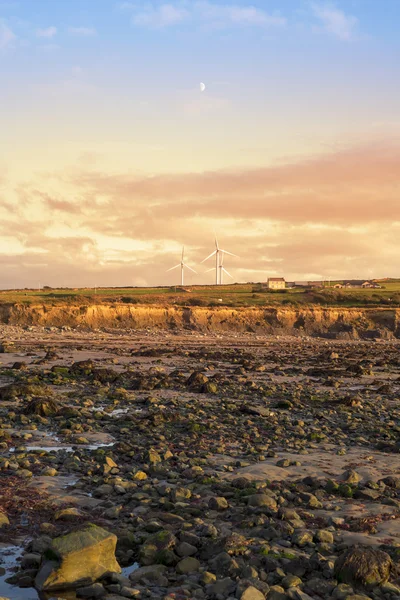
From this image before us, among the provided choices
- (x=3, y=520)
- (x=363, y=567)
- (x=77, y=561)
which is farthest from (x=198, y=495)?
(x=363, y=567)

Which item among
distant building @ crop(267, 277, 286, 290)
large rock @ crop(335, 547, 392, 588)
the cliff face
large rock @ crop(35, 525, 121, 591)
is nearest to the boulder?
large rock @ crop(35, 525, 121, 591)

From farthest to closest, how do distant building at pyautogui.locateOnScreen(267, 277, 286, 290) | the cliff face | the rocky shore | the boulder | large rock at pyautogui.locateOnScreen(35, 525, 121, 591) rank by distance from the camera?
distant building at pyautogui.locateOnScreen(267, 277, 286, 290) < the cliff face < the boulder < the rocky shore < large rock at pyautogui.locateOnScreen(35, 525, 121, 591)

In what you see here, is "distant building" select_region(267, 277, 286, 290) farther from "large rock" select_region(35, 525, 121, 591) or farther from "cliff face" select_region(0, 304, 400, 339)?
"large rock" select_region(35, 525, 121, 591)

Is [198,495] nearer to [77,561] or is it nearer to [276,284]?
[77,561]

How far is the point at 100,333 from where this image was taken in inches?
2798

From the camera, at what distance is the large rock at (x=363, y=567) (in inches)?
330

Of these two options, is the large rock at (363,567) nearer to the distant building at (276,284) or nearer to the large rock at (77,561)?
the large rock at (77,561)

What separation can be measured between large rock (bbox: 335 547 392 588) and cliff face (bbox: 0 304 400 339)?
71.4m

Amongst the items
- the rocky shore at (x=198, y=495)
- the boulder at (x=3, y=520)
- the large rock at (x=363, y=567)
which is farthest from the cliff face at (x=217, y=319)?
the large rock at (x=363, y=567)

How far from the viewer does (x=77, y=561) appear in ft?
27.8

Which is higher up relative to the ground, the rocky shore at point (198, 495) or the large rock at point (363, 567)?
the large rock at point (363, 567)

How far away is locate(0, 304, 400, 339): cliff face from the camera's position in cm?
7956

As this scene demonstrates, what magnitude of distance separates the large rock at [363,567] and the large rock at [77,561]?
3107 millimetres

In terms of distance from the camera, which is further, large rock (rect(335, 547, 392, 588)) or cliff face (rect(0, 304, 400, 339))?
cliff face (rect(0, 304, 400, 339))
